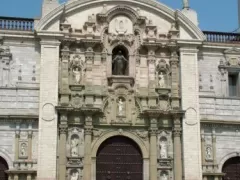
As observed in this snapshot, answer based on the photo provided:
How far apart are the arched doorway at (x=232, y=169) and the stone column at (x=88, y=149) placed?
19.7 ft

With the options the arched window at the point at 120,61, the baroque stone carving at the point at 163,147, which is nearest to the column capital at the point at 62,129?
the arched window at the point at 120,61

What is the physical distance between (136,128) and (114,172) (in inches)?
82.5

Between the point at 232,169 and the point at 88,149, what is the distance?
6.52 m

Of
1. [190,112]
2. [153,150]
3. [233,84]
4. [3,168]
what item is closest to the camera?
[3,168]

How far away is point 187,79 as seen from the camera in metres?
23.9

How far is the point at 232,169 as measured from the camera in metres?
23.8

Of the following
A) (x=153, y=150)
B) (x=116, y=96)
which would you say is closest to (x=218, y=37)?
(x=116, y=96)

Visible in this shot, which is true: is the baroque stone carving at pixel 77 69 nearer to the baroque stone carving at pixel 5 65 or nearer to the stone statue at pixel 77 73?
the stone statue at pixel 77 73

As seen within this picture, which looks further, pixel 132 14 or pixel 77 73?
pixel 132 14

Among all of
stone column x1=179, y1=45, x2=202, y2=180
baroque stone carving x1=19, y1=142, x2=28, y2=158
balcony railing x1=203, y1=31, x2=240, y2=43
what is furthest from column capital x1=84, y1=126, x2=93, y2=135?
balcony railing x1=203, y1=31, x2=240, y2=43

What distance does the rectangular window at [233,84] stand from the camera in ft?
82.7

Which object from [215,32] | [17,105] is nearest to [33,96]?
[17,105]

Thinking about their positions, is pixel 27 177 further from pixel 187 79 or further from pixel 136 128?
pixel 187 79

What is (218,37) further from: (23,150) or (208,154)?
(23,150)
